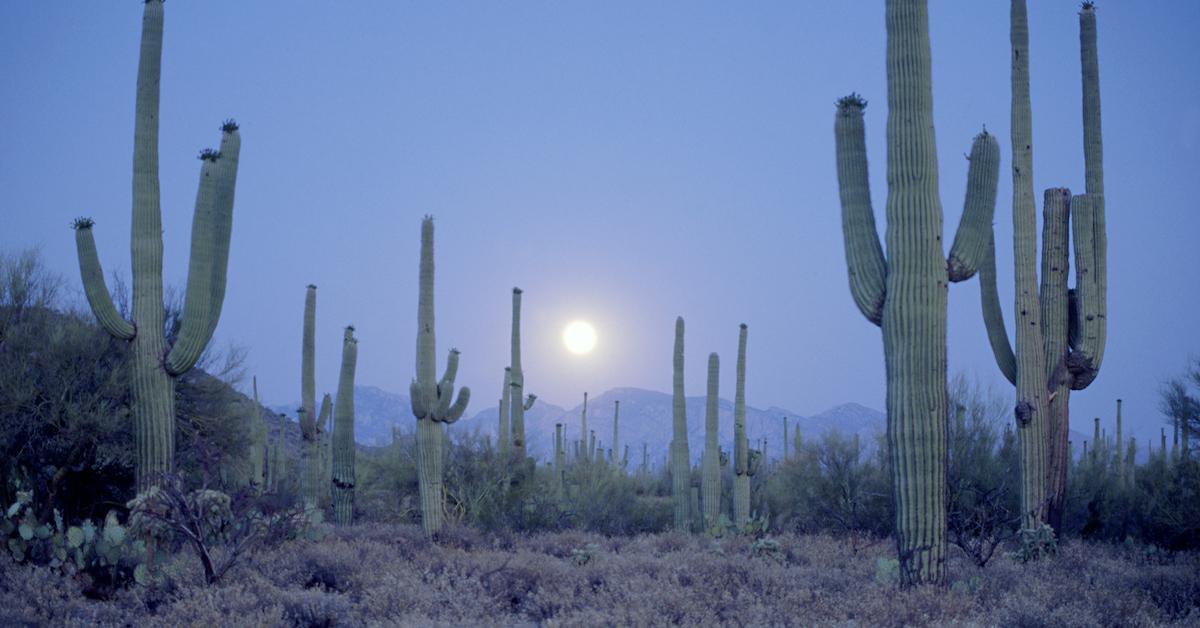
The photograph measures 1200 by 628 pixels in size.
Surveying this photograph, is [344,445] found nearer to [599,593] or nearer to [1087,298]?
[599,593]

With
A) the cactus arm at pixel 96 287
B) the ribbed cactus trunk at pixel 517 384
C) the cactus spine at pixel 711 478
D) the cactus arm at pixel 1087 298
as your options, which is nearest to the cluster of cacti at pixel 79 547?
the cactus arm at pixel 96 287

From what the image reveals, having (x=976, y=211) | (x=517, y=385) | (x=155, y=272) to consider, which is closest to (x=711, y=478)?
(x=517, y=385)

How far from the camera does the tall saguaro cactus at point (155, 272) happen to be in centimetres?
1132

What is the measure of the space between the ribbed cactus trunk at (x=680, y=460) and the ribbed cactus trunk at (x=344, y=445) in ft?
19.2

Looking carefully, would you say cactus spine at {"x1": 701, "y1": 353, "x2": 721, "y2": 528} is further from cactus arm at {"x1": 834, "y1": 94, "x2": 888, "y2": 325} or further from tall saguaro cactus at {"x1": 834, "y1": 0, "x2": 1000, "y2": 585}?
tall saguaro cactus at {"x1": 834, "y1": 0, "x2": 1000, "y2": 585}

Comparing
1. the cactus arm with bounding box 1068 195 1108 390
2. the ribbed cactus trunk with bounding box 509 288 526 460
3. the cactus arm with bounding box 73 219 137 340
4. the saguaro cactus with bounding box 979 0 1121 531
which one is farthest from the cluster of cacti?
the cactus arm with bounding box 1068 195 1108 390

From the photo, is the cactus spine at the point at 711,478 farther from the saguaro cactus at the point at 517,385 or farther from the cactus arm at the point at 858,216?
the cactus arm at the point at 858,216

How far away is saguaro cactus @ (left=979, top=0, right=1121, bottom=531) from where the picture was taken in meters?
12.5

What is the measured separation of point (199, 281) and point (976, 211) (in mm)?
9021

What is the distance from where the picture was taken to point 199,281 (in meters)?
11.7

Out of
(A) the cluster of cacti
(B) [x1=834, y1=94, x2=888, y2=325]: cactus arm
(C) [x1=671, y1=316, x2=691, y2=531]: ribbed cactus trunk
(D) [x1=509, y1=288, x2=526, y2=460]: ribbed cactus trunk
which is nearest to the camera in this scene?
(B) [x1=834, y1=94, x2=888, y2=325]: cactus arm

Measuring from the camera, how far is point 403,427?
78.8 feet

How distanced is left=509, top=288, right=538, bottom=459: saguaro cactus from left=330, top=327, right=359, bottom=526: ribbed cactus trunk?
4157mm

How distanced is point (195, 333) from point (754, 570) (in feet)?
23.7
